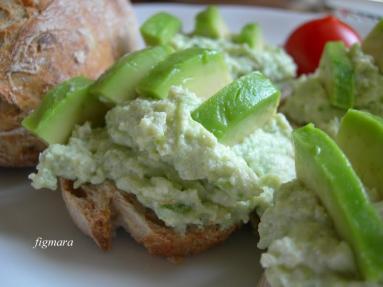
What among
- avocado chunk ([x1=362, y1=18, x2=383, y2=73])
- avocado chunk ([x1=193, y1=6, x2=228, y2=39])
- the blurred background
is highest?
avocado chunk ([x1=362, y1=18, x2=383, y2=73])

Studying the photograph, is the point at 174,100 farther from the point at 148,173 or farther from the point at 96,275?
the point at 96,275

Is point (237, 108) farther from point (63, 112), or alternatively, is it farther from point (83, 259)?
point (83, 259)

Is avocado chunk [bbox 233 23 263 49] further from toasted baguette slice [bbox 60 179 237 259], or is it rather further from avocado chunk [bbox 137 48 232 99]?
toasted baguette slice [bbox 60 179 237 259]

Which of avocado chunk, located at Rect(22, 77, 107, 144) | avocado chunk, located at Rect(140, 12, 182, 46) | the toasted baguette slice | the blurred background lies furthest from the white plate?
the blurred background

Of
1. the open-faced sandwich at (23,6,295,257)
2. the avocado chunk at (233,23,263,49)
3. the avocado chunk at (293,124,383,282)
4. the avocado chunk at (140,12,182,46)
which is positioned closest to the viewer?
the avocado chunk at (293,124,383,282)

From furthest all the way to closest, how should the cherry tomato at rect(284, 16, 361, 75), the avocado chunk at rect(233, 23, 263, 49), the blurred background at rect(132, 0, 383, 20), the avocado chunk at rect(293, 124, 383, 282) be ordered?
the blurred background at rect(132, 0, 383, 20) < the cherry tomato at rect(284, 16, 361, 75) < the avocado chunk at rect(233, 23, 263, 49) < the avocado chunk at rect(293, 124, 383, 282)

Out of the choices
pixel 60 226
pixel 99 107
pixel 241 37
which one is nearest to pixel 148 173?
pixel 99 107
